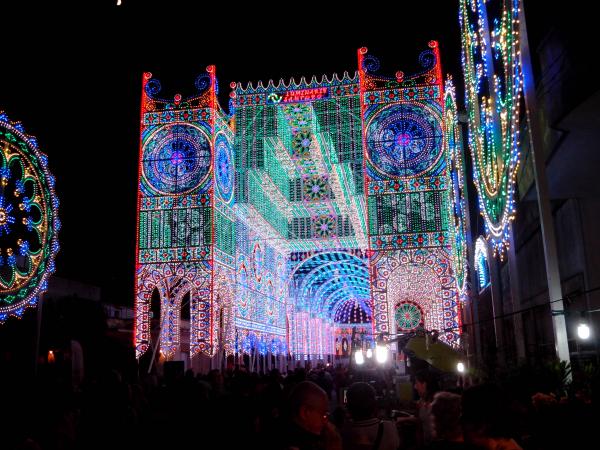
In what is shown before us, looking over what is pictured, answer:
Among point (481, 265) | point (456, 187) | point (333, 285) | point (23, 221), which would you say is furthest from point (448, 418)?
point (333, 285)

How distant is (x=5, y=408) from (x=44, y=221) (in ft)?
12.5

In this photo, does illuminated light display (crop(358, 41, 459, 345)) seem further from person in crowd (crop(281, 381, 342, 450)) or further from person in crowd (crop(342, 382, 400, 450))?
person in crowd (crop(281, 381, 342, 450))

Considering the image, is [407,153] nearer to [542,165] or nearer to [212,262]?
[212,262]

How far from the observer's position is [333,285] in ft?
147

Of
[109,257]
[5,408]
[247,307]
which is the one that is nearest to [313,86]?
[247,307]

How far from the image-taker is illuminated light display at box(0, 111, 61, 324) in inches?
315

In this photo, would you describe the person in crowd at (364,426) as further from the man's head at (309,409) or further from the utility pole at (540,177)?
the utility pole at (540,177)

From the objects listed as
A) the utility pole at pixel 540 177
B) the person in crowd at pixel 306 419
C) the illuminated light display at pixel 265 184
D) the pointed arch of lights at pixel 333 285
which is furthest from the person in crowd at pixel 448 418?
the pointed arch of lights at pixel 333 285

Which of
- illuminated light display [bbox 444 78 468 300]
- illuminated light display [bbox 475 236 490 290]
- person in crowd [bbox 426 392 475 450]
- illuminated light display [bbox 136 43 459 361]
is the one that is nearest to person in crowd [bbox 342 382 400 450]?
person in crowd [bbox 426 392 475 450]

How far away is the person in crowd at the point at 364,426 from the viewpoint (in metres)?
4.27

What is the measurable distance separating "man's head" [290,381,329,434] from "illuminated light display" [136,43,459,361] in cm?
1490

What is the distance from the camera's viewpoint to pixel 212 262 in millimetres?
20359

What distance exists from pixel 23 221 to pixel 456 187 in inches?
561

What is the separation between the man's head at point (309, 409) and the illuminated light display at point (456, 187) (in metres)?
13.4
